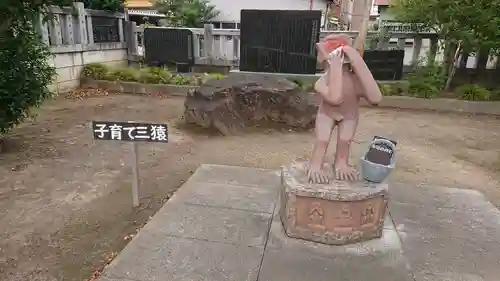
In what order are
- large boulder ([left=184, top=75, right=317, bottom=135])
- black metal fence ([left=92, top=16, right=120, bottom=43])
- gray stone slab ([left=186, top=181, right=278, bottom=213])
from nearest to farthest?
gray stone slab ([left=186, top=181, right=278, bottom=213]), large boulder ([left=184, top=75, right=317, bottom=135]), black metal fence ([left=92, top=16, right=120, bottom=43])

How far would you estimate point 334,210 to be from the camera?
302 cm

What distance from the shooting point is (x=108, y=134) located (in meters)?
3.62

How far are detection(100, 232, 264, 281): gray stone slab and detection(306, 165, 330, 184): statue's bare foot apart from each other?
2.30 feet

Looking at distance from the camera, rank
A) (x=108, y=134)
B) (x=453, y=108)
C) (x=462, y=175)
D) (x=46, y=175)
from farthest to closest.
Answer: (x=453, y=108), (x=462, y=175), (x=46, y=175), (x=108, y=134)

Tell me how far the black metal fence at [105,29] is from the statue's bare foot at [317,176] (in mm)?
9696

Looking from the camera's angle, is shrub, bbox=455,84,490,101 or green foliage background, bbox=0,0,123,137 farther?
shrub, bbox=455,84,490,101

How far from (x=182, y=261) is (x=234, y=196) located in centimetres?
123

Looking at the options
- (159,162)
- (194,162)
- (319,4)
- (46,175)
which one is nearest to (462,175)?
(194,162)

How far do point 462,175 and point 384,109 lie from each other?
4.22 m

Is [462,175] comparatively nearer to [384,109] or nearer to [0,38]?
[384,109]

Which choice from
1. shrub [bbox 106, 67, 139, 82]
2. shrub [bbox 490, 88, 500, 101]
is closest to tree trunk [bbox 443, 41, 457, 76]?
shrub [bbox 490, 88, 500, 101]

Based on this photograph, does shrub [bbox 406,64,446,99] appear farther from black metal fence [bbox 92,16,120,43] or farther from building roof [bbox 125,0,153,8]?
building roof [bbox 125,0,153,8]

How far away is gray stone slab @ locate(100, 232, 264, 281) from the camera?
2.64 m

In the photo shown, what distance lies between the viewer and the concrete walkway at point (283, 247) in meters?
2.71
